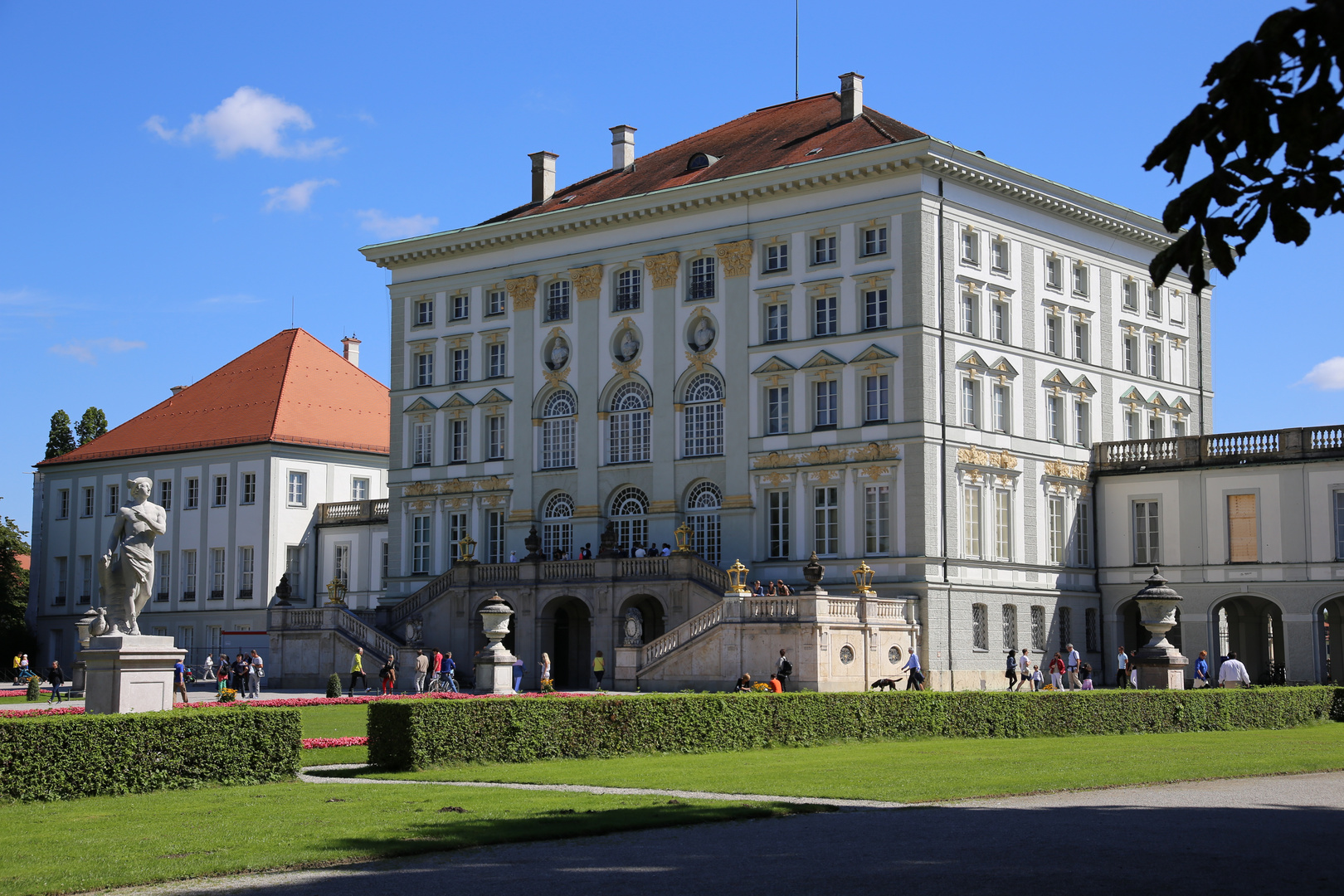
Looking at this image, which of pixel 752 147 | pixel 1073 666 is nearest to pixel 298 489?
pixel 752 147

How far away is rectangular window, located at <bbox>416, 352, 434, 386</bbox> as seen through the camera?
221 ft

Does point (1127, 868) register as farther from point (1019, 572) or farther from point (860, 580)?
point (1019, 572)

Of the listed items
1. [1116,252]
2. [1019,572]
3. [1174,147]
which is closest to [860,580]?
[1019,572]

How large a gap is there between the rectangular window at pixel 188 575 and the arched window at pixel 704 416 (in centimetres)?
2848

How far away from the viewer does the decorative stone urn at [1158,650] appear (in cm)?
4012

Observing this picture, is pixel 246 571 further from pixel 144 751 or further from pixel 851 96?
pixel 144 751

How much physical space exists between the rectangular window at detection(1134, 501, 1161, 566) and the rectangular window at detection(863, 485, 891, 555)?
417 inches

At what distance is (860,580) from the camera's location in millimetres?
51000

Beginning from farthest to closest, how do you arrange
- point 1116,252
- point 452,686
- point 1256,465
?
point 1116,252 < point 1256,465 < point 452,686

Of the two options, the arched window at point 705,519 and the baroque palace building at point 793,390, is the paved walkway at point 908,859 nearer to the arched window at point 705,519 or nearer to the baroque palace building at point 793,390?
the baroque palace building at point 793,390

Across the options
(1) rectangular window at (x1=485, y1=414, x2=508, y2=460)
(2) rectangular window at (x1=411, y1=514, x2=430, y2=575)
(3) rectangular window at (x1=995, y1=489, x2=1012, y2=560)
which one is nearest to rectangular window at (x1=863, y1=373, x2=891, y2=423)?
(3) rectangular window at (x1=995, y1=489, x2=1012, y2=560)

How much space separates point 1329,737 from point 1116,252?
32520mm

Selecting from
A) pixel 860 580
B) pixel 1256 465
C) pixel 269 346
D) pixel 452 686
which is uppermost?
pixel 269 346

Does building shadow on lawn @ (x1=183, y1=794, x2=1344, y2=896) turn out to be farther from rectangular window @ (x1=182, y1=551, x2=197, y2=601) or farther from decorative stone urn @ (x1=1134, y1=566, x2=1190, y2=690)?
rectangular window @ (x1=182, y1=551, x2=197, y2=601)
